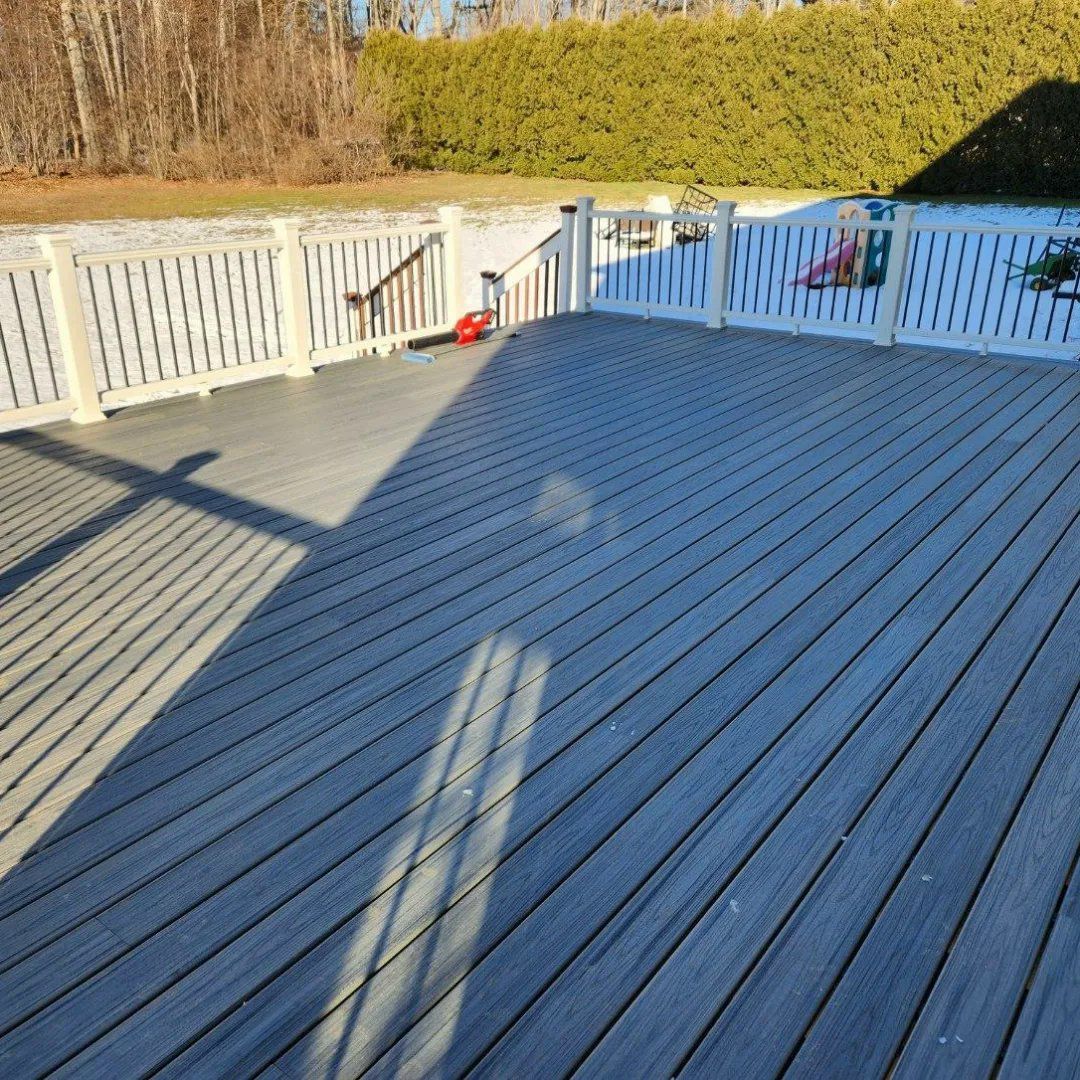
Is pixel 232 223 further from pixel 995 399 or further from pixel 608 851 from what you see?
pixel 608 851

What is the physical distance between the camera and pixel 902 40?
16.4 m

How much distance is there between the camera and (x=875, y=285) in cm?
1091

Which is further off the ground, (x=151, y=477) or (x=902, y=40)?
(x=902, y=40)

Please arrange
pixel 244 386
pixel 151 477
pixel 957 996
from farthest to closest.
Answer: pixel 244 386
pixel 151 477
pixel 957 996

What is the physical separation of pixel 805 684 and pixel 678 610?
21.7 inches

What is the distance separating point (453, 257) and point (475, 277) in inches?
220

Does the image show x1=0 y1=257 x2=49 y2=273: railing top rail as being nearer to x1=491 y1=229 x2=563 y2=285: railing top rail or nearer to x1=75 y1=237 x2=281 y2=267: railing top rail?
x1=75 y1=237 x2=281 y2=267: railing top rail

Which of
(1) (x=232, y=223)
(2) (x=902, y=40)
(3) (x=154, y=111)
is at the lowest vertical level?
(1) (x=232, y=223)

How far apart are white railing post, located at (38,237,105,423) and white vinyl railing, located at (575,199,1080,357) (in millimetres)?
3931

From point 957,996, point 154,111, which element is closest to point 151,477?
point 957,996

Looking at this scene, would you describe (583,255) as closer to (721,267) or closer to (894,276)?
(721,267)

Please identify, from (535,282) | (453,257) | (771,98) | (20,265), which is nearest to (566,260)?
(453,257)

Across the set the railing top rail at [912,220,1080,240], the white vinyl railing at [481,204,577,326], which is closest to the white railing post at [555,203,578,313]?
the white vinyl railing at [481,204,577,326]

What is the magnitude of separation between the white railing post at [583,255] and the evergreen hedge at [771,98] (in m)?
11.0
